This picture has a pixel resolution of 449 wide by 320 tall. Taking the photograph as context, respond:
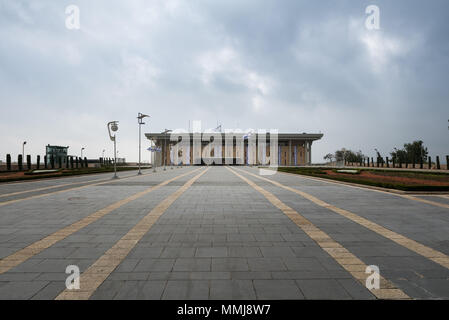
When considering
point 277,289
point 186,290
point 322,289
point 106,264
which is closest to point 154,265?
point 106,264

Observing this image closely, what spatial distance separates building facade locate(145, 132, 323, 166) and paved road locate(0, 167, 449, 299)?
247 ft

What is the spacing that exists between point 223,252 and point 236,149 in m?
80.1

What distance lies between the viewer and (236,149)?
83.8 m

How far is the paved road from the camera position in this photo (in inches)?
114

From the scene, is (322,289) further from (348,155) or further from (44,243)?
(348,155)

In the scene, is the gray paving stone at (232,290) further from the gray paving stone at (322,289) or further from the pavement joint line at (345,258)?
the pavement joint line at (345,258)

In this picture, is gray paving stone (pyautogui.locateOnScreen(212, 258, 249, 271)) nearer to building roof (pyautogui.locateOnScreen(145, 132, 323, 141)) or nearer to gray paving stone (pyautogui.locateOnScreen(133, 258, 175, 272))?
gray paving stone (pyautogui.locateOnScreen(133, 258, 175, 272))

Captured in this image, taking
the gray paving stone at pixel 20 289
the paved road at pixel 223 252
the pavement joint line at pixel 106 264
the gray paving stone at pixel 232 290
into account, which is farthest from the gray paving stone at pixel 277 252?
the gray paving stone at pixel 20 289

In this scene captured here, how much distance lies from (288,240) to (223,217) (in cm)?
225

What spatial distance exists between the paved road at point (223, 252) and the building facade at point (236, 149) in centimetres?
7519

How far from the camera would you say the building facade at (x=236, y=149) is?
8194 cm
